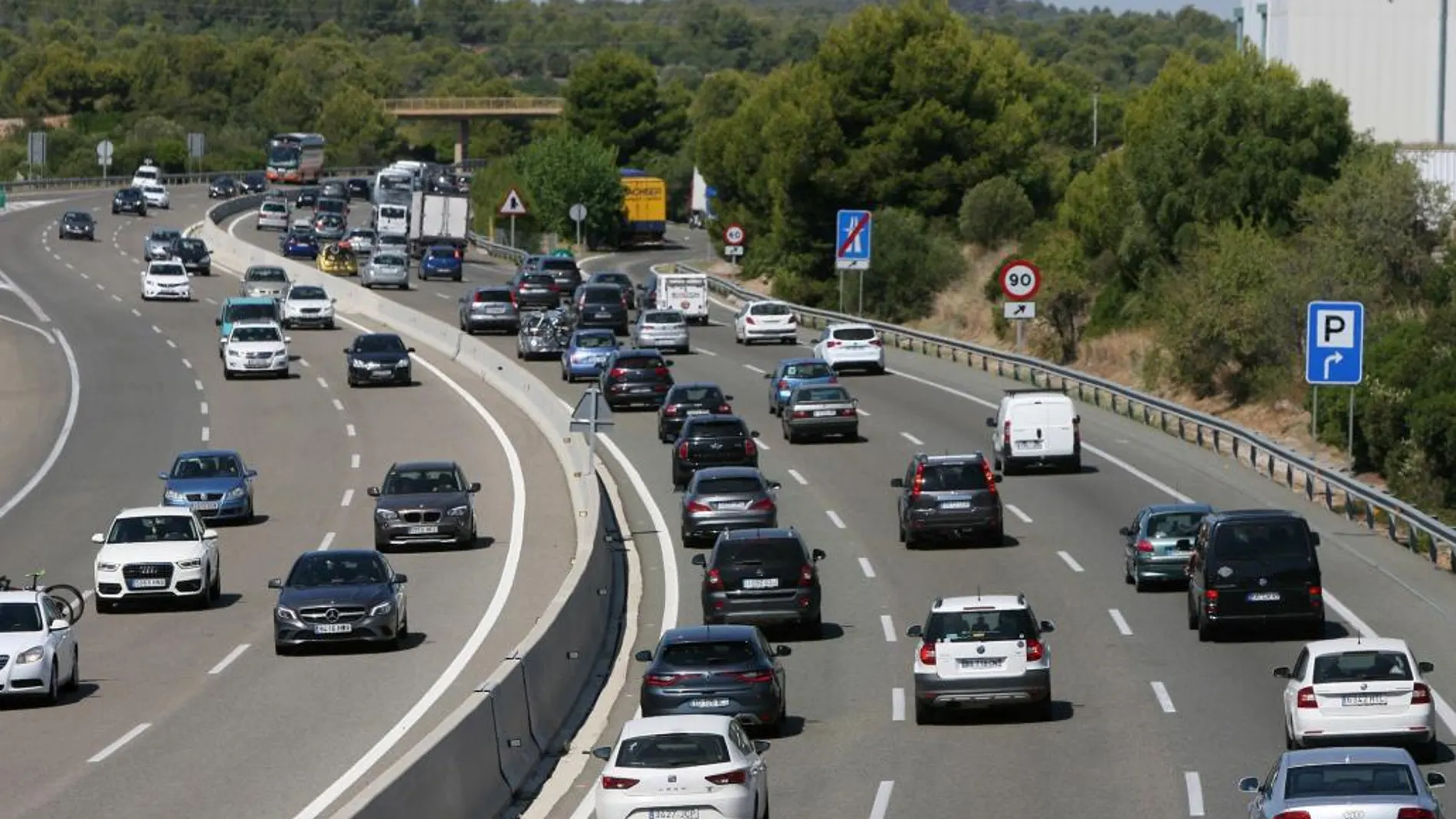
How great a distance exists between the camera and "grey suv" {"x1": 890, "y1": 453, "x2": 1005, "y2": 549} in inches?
1508

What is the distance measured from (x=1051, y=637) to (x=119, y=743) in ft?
41.8

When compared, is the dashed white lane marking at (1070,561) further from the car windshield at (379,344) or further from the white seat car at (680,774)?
the car windshield at (379,344)

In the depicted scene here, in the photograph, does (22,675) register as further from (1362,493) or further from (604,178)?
(604,178)

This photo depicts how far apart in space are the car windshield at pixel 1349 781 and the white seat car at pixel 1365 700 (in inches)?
228

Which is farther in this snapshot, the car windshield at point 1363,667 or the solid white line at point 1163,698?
the solid white line at point 1163,698

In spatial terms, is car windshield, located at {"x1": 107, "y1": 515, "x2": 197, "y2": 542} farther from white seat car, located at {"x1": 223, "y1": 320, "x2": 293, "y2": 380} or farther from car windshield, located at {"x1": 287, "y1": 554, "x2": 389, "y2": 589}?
white seat car, located at {"x1": 223, "y1": 320, "x2": 293, "y2": 380}

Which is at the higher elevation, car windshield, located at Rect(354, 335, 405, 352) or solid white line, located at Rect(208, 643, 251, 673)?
car windshield, located at Rect(354, 335, 405, 352)

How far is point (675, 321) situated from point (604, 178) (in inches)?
2356

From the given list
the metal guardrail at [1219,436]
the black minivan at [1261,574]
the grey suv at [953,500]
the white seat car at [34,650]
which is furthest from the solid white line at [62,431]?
the black minivan at [1261,574]

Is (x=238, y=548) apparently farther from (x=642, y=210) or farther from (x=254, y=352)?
(x=642, y=210)

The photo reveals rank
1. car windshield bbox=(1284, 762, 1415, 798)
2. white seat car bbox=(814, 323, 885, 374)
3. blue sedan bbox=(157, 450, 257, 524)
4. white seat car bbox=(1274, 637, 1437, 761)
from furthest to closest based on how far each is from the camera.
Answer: white seat car bbox=(814, 323, 885, 374), blue sedan bbox=(157, 450, 257, 524), white seat car bbox=(1274, 637, 1437, 761), car windshield bbox=(1284, 762, 1415, 798)

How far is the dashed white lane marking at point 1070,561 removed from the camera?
36.9m

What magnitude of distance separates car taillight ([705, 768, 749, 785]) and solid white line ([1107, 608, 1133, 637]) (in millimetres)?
13709

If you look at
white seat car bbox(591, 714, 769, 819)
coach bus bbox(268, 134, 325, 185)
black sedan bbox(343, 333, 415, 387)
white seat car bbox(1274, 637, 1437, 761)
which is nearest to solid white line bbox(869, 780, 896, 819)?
white seat car bbox(591, 714, 769, 819)
